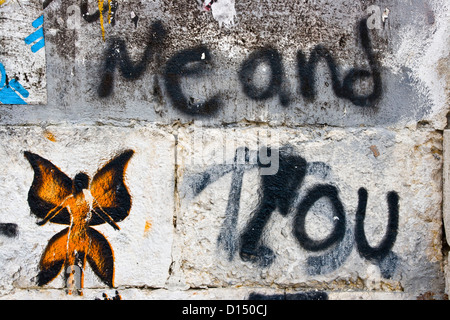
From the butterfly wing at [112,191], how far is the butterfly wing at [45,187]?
15cm

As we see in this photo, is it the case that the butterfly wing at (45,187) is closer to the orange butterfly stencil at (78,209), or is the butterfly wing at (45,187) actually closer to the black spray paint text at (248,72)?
the orange butterfly stencil at (78,209)

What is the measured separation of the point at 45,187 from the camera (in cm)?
151

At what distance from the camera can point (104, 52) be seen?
1.48 meters

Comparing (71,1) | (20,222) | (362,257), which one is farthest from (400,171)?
(20,222)

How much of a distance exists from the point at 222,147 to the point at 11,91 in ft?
3.56

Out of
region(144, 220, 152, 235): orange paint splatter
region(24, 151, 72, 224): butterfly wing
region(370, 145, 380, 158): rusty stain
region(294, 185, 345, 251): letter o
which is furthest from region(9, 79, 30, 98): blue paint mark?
region(370, 145, 380, 158): rusty stain

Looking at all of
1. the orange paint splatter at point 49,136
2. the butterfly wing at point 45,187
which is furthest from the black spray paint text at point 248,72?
the butterfly wing at point 45,187

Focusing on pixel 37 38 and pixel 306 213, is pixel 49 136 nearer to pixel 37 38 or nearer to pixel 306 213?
pixel 37 38

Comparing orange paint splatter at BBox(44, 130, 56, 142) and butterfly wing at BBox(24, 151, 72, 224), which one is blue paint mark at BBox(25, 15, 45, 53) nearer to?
orange paint splatter at BBox(44, 130, 56, 142)

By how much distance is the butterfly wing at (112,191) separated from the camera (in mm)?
1509

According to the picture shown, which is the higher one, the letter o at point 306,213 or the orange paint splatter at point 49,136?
the orange paint splatter at point 49,136

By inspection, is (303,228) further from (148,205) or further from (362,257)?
(148,205)

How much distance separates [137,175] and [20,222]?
2.07ft

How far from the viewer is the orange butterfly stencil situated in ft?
4.94
